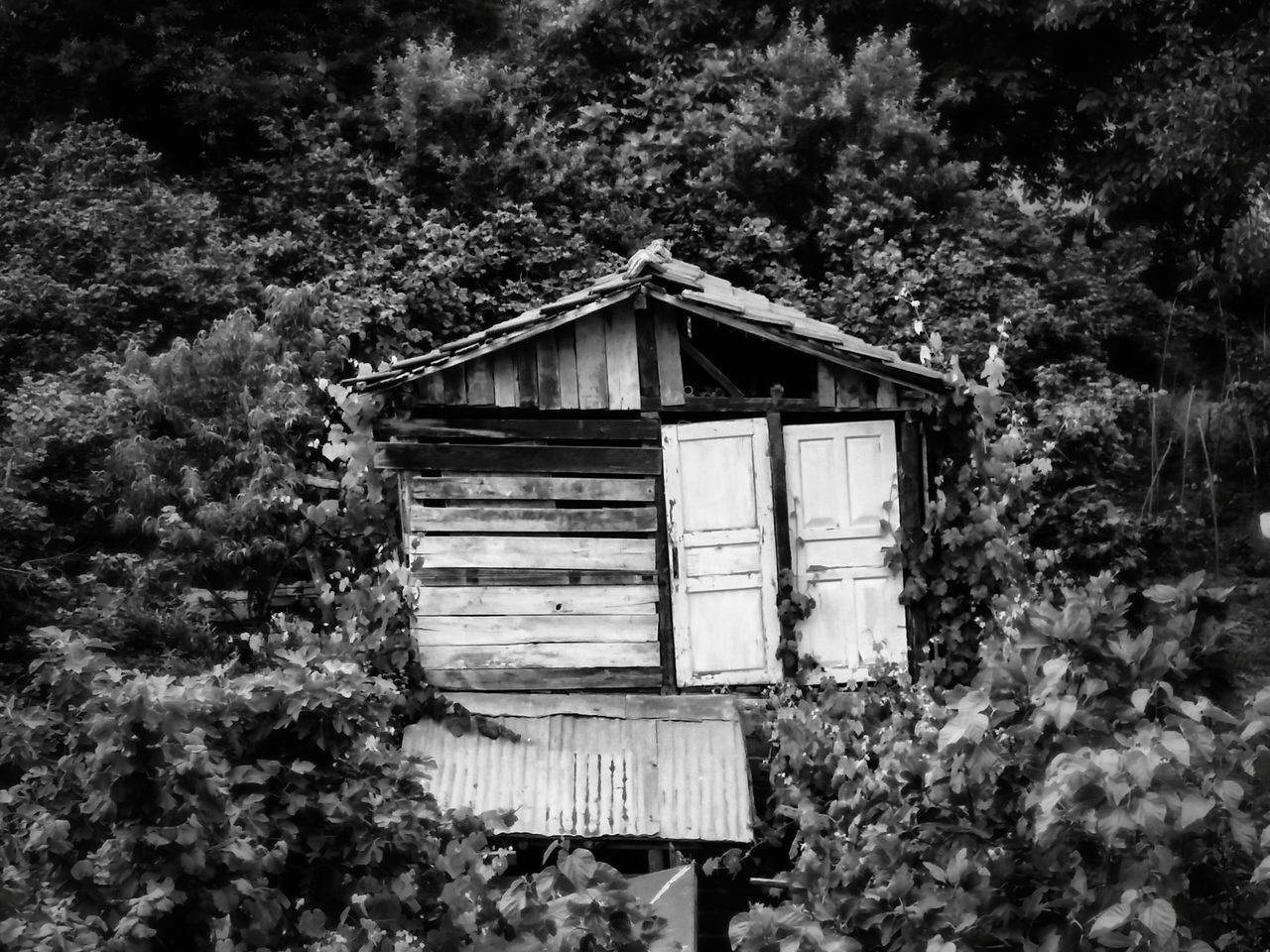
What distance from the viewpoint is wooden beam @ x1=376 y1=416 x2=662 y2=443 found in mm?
10164

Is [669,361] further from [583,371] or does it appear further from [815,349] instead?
[815,349]

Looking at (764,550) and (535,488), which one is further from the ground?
(535,488)

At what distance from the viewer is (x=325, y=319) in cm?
1317

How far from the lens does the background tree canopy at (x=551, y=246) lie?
10508 mm

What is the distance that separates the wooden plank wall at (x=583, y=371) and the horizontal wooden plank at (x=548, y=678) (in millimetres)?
1976

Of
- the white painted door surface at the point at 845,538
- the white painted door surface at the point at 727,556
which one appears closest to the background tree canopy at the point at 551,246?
the white painted door surface at the point at 845,538

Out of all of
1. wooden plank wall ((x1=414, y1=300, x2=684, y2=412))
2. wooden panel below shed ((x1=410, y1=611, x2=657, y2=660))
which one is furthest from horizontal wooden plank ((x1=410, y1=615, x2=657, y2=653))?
wooden plank wall ((x1=414, y1=300, x2=684, y2=412))

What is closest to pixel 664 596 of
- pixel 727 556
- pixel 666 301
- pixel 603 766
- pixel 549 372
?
pixel 727 556

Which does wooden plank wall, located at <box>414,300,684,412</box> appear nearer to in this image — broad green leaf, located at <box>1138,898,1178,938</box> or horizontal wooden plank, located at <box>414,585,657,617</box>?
horizontal wooden plank, located at <box>414,585,657,617</box>

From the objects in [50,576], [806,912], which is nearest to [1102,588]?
[806,912]

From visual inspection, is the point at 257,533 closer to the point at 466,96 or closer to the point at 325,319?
the point at 325,319

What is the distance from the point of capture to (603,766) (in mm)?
9805

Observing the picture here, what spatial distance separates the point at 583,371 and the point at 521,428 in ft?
2.08

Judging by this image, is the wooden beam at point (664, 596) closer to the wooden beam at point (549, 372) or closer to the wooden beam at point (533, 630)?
the wooden beam at point (533, 630)
